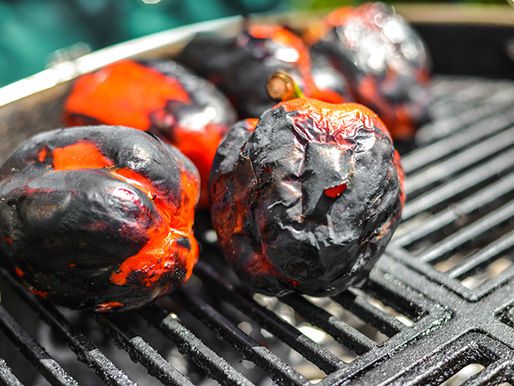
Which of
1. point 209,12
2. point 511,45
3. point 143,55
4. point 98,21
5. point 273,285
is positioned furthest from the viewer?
point 209,12

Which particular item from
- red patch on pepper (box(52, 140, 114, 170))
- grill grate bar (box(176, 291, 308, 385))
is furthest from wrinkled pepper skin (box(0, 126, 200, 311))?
grill grate bar (box(176, 291, 308, 385))

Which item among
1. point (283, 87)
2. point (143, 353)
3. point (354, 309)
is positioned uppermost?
point (283, 87)

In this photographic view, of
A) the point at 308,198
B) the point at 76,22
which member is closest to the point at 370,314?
the point at 308,198

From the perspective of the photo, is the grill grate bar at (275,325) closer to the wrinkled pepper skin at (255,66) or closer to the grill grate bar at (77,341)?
the grill grate bar at (77,341)

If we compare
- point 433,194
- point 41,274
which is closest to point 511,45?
point 433,194

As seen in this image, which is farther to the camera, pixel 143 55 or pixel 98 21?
pixel 98 21

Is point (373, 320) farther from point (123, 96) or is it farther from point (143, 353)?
point (123, 96)

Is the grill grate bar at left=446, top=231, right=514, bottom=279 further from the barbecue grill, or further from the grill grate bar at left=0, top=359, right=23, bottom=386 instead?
the grill grate bar at left=0, top=359, right=23, bottom=386

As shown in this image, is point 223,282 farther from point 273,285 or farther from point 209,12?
point 209,12
